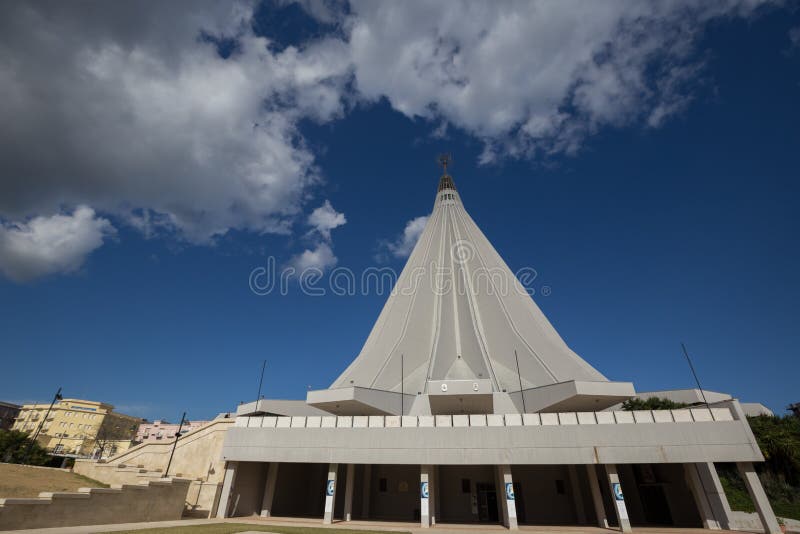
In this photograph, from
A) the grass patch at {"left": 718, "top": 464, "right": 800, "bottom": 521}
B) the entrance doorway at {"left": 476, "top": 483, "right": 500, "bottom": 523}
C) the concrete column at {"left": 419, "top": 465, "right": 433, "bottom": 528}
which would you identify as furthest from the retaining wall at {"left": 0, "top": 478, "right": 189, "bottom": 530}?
the grass patch at {"left": 718, "top": 464, "right": 800, "bottom": 521}

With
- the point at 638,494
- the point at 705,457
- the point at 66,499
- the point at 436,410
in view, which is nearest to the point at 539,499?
the point at 638,494

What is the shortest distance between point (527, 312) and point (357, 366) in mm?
14793

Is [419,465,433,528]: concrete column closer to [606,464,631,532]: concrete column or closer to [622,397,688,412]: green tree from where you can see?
[606,464,631,532]: concrete column

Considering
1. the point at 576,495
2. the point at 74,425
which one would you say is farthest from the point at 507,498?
the point at 74,425

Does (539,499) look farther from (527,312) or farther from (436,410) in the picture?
(527,312)

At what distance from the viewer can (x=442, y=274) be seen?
1522 inches

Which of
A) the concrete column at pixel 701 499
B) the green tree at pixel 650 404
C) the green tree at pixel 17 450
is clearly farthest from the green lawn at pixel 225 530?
the green tree at pixel 17 450

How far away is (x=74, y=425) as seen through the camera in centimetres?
6272

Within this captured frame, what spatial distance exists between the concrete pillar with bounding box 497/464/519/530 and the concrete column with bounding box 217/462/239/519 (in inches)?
495

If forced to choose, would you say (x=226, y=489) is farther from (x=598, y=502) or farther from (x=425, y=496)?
(x=598, y=502)

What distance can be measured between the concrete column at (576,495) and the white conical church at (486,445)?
80 mm

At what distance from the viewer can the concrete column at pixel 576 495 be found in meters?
19.1

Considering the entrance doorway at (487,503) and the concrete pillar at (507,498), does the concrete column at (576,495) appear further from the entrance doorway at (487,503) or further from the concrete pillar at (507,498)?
the concrete pillar at (507,498)

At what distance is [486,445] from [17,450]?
38.2m
